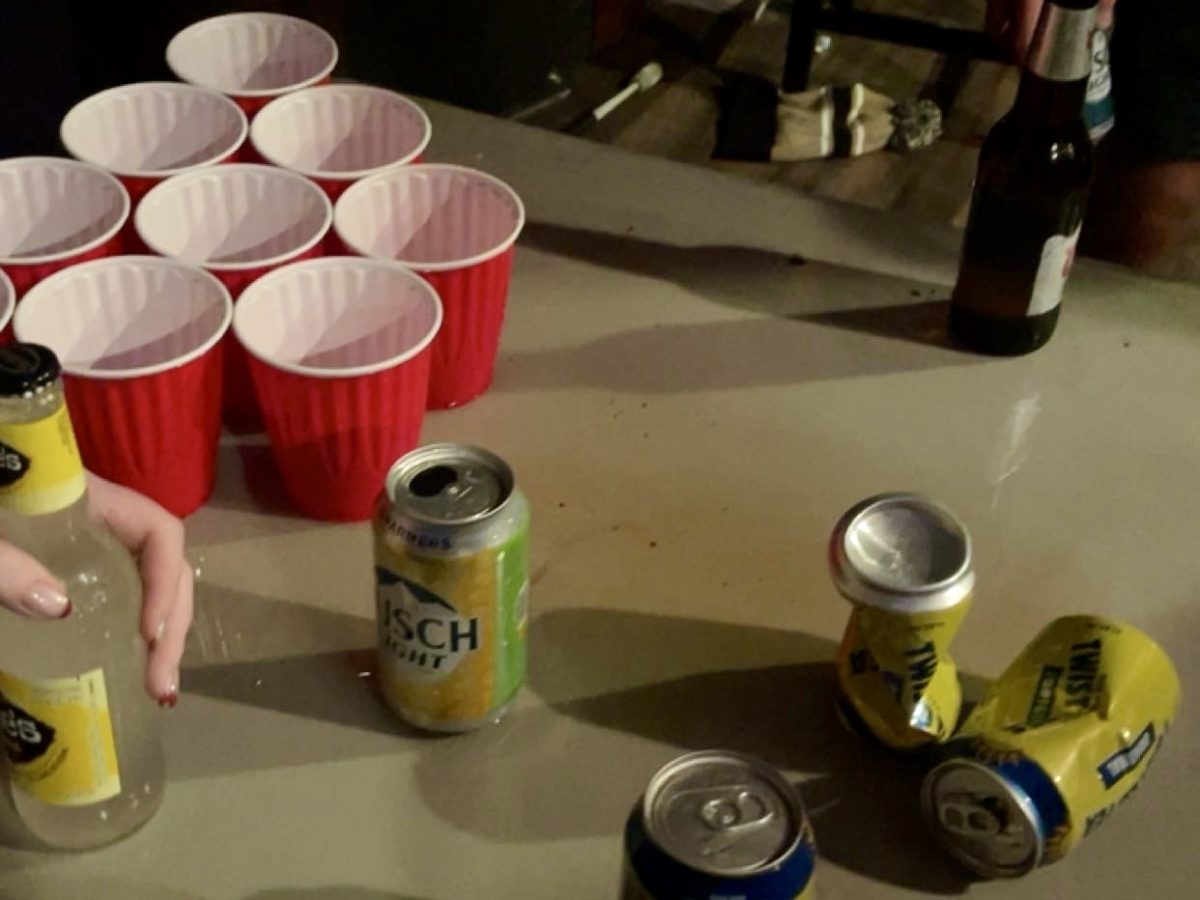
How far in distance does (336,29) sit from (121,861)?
3.59 ft

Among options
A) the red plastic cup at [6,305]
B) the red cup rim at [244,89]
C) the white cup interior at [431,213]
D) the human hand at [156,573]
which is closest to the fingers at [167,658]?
the human hand at [156,573]

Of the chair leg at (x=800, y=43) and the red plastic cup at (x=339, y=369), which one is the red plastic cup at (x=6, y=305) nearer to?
the red plastic cup at (x=339, y=369)

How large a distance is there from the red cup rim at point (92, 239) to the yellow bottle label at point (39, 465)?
1.03ft

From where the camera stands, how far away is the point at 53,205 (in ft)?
2.88

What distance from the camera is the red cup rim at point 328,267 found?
2.46 ft

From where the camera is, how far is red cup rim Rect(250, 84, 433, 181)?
91 cm

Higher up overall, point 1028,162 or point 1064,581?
point 1028,162

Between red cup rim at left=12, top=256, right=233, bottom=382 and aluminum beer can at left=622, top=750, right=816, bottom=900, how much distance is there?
1.24 feet

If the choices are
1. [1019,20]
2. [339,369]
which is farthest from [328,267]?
[1019,20]

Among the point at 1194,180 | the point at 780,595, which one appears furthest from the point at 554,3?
the point at 780,595

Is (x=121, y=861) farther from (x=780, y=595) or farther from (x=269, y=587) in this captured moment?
(x=780, y=595)

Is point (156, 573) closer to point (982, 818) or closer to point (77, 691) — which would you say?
point (77, 691)

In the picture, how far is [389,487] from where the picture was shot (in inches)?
24.6

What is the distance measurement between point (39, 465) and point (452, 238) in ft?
1.52
